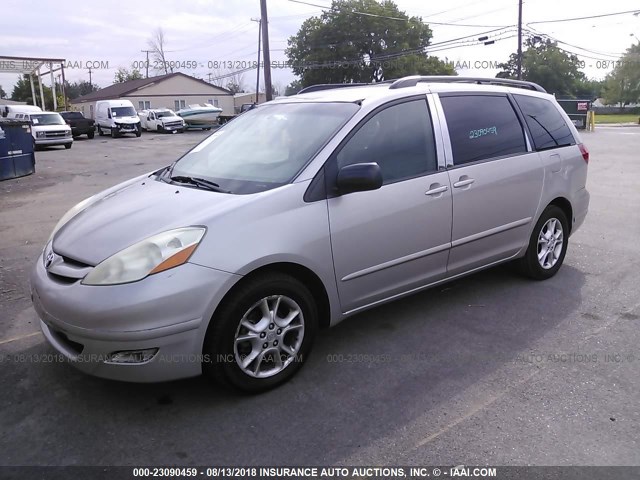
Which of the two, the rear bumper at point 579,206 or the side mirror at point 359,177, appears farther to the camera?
the rear bumper at point 579,206

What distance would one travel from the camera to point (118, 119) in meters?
33.7

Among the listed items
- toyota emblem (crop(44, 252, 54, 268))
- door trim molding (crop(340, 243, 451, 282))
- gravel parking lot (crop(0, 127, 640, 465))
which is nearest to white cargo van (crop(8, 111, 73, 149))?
gravel parking lot (crop(0, 127, 640, 465))

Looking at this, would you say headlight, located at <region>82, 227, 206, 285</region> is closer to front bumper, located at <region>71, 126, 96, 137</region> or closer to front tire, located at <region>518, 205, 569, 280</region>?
front tire, located at <region>518, 205, 569, 280</region>

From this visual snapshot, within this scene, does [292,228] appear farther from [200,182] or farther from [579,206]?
[579,206]

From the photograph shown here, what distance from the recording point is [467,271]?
4258 mm

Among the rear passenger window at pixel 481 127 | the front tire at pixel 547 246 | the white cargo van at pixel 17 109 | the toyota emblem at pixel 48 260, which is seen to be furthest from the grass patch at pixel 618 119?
the toyota emblem at pixel 48 260

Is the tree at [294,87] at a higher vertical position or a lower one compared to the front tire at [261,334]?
higher

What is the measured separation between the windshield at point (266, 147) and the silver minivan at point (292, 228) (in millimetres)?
15

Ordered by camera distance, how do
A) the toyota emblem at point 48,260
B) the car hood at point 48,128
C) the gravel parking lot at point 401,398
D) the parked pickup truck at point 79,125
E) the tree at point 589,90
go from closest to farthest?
the gravel parking lot at point 401,398, the toyota emblem at point 48,260, the car hood at point 48,128, the parked pickup truck at point 79,125, the tree at point 589,90

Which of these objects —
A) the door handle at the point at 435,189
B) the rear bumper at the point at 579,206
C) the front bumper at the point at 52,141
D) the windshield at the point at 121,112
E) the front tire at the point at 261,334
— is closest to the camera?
the front tire at the point at 261,334

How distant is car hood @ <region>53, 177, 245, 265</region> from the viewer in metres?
2.98

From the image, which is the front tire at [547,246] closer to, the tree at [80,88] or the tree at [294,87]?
the tree at [294,87]

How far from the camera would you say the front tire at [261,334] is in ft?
9.56

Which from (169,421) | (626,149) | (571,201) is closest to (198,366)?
(169,421)
